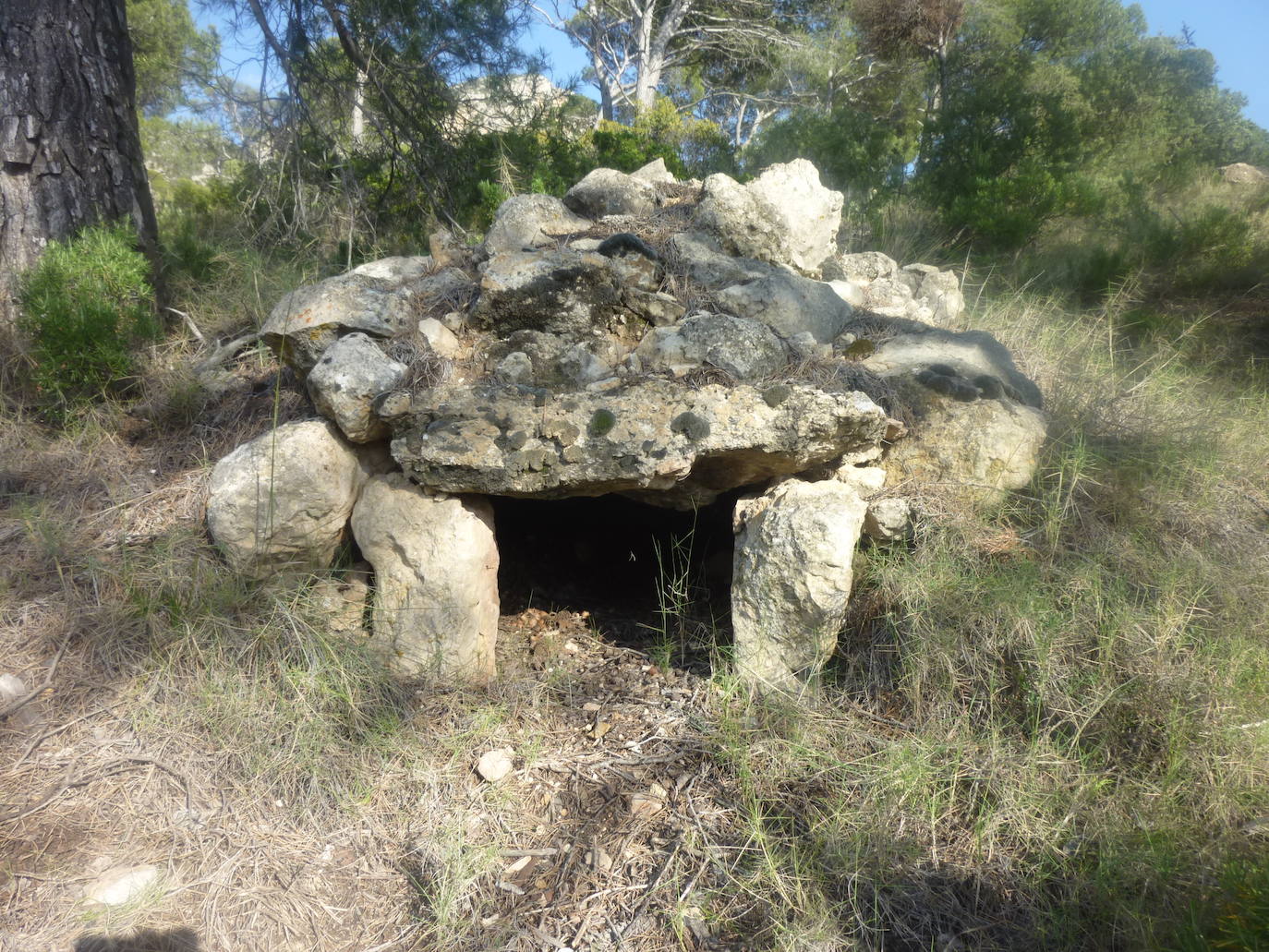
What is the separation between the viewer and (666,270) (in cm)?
384

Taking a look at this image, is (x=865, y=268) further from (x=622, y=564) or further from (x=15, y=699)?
(x=15, y=699)

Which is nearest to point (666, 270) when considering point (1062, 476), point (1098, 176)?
point (1062, 476)

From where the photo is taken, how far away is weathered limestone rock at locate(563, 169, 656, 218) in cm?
459

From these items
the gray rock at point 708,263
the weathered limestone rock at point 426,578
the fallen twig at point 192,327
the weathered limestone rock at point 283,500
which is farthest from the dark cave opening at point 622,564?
the fallen twig at point 192,327

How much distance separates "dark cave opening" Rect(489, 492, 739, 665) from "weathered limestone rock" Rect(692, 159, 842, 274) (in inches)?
58.3

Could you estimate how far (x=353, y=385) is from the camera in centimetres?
297

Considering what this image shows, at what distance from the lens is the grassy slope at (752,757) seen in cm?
209

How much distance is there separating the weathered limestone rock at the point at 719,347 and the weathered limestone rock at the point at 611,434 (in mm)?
212

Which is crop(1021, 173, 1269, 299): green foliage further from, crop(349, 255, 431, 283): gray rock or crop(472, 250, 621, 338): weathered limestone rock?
crop(349, 255, 431, 283): gray rock

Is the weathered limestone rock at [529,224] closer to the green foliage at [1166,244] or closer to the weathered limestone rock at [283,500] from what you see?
the weathered limestone rock at [283,500]

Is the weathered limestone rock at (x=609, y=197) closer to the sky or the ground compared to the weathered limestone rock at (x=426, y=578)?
closer to the sky

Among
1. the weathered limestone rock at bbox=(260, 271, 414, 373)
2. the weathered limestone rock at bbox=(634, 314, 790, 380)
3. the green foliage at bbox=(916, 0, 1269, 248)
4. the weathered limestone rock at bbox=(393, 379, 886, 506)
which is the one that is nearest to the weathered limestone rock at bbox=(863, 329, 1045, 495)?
the weathered limestone rock at bbox=(393, 379, 886, 506)

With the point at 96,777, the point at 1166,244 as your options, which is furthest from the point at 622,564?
the point at 1166,244

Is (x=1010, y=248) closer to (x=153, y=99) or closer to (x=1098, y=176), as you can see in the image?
(x=1098, y=176)
